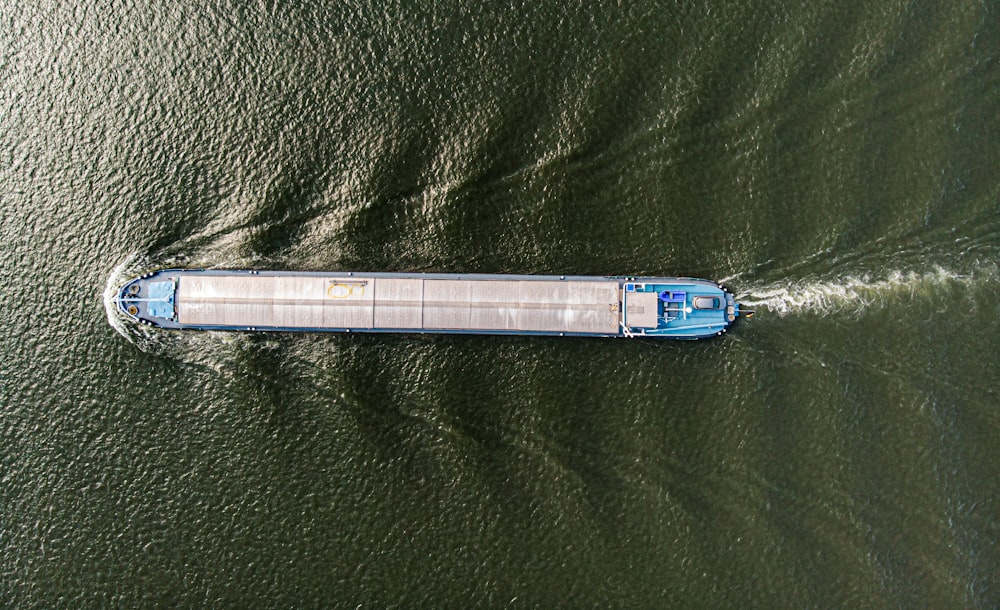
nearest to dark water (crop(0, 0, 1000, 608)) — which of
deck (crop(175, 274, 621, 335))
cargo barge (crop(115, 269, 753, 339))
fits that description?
cargo barge (crop(115, 269, 753, 339))

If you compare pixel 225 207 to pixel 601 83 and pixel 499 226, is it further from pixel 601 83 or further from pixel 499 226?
pixel 601 83

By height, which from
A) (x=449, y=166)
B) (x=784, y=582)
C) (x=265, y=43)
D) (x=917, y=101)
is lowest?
(x=784, y=582)

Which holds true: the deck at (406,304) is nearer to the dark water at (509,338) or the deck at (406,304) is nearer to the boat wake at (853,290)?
the dark water at (509,338)

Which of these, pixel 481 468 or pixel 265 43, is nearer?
pixel 481 468

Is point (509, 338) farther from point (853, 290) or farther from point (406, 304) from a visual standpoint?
point (853, 290)

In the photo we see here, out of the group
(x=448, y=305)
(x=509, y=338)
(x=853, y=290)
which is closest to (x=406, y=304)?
(x=448, y=305)

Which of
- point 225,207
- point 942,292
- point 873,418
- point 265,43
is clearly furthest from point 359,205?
point 942,292

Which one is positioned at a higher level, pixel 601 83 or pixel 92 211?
pixel 601 83
